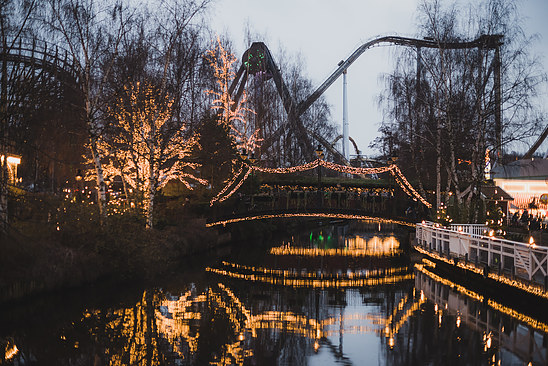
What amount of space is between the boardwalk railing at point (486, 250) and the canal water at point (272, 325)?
46.4 inches

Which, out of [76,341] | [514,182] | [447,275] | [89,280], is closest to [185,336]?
[76,341]

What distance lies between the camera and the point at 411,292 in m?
22.2

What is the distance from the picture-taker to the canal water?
1315cm

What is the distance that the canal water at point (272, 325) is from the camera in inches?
518

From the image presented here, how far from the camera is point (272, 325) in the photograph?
1641cm

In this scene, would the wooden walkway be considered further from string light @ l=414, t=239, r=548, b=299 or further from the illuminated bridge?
the illuminated bridge

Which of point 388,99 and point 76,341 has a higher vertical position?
point 388,99

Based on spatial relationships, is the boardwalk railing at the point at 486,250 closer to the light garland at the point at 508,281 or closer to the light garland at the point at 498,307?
the light garland at the point at 508,281

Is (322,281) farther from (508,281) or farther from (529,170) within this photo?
(529,170)

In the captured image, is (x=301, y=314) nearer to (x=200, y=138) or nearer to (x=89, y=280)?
(x=89, y=280)

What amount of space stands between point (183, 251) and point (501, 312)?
17885 millimetres

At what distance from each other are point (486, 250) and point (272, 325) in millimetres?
8818

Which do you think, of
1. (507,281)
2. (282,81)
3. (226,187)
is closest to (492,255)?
(507,281)

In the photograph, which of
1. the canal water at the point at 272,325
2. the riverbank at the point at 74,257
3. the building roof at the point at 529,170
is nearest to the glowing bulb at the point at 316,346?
the canal water at the point at 272,325
